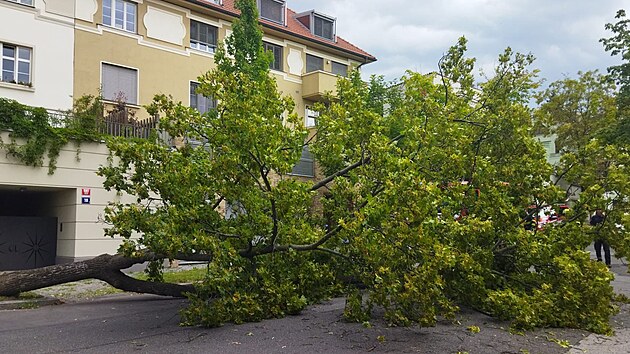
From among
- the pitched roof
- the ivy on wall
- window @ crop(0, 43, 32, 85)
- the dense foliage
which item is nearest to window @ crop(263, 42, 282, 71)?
the pitched roof

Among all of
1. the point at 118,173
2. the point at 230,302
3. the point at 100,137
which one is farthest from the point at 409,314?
the point at 100,137

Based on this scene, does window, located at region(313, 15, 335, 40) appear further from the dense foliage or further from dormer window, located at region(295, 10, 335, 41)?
the dense foliage

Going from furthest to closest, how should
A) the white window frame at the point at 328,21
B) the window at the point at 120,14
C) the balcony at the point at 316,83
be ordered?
the white window frame at the point at 328,21 → the balcony at the point at 316,83 → the window at the point at 120,14

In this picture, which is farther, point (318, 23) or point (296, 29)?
point (318, 23)

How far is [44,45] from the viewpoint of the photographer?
1844 cm

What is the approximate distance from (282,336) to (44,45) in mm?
15262

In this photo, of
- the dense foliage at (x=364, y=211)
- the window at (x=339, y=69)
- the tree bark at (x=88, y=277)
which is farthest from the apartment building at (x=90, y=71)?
the dense foliage at (x=364, y=211)

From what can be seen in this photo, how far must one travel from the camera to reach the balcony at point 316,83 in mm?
Result: 26391

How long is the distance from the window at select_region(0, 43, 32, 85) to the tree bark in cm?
989

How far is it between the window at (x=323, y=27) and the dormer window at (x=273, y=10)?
217cm

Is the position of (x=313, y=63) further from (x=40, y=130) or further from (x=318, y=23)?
(x=40, y=130)

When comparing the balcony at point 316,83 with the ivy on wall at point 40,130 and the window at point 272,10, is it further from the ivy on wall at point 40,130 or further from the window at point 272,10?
the ivy on wall at point 40,130

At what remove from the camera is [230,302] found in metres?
7.66

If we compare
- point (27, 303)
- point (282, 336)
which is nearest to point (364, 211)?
point (282, 336)
